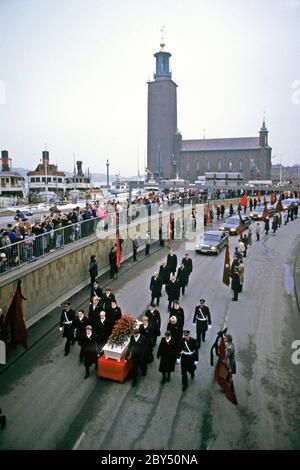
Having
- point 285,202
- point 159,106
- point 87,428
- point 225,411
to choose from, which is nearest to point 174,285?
point 225,411

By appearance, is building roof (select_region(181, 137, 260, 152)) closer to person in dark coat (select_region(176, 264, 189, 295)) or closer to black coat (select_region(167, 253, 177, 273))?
black coat (select_region(167, 253, 177, 273))

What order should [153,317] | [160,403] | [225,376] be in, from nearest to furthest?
1. [225,376]
2. [160,403]
3. [153,317]

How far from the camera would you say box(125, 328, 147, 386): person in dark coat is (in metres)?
8.82

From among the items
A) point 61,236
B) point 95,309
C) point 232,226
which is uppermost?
point 61,236

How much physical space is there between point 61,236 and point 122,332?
7.44 m

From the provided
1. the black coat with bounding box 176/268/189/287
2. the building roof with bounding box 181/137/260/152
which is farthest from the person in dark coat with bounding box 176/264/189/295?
the building roof with bounding box 181/137/260/152

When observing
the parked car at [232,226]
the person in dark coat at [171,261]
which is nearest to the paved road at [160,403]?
the person in dark coat at [171,261]

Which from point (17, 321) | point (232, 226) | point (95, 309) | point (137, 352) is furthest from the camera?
point (232, 226)

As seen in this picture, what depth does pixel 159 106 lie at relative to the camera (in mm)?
95562

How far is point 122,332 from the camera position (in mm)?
9117

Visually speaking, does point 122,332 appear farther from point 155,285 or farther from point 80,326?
point 155,285

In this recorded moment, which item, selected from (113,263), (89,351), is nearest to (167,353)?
(89,351)

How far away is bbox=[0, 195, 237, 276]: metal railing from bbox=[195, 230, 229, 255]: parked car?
437cm
